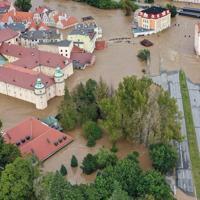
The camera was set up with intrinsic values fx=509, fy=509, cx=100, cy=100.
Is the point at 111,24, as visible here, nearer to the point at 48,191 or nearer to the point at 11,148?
the point at 11,148

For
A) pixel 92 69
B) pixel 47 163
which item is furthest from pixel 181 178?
pixel 92 69

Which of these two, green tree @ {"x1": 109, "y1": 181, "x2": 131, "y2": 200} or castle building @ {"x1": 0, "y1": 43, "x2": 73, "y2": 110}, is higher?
green tree @ {"x1": 109, "y1": 181, "x2": 131, "y2": 200}

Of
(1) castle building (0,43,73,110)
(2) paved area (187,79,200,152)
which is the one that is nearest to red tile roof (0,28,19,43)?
(1) castle building (0,43,73,110)

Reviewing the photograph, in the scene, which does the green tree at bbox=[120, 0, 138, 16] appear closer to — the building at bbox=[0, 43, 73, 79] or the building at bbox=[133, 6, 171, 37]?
the building at bbox=[133, 6, 171, 37]

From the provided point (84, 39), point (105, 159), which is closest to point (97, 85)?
point (105, 159)

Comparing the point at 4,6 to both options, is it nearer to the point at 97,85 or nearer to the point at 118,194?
the point at 97,85

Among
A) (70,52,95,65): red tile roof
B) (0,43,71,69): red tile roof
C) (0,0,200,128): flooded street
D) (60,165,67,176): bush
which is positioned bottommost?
(0,0,200,128): flooded street
